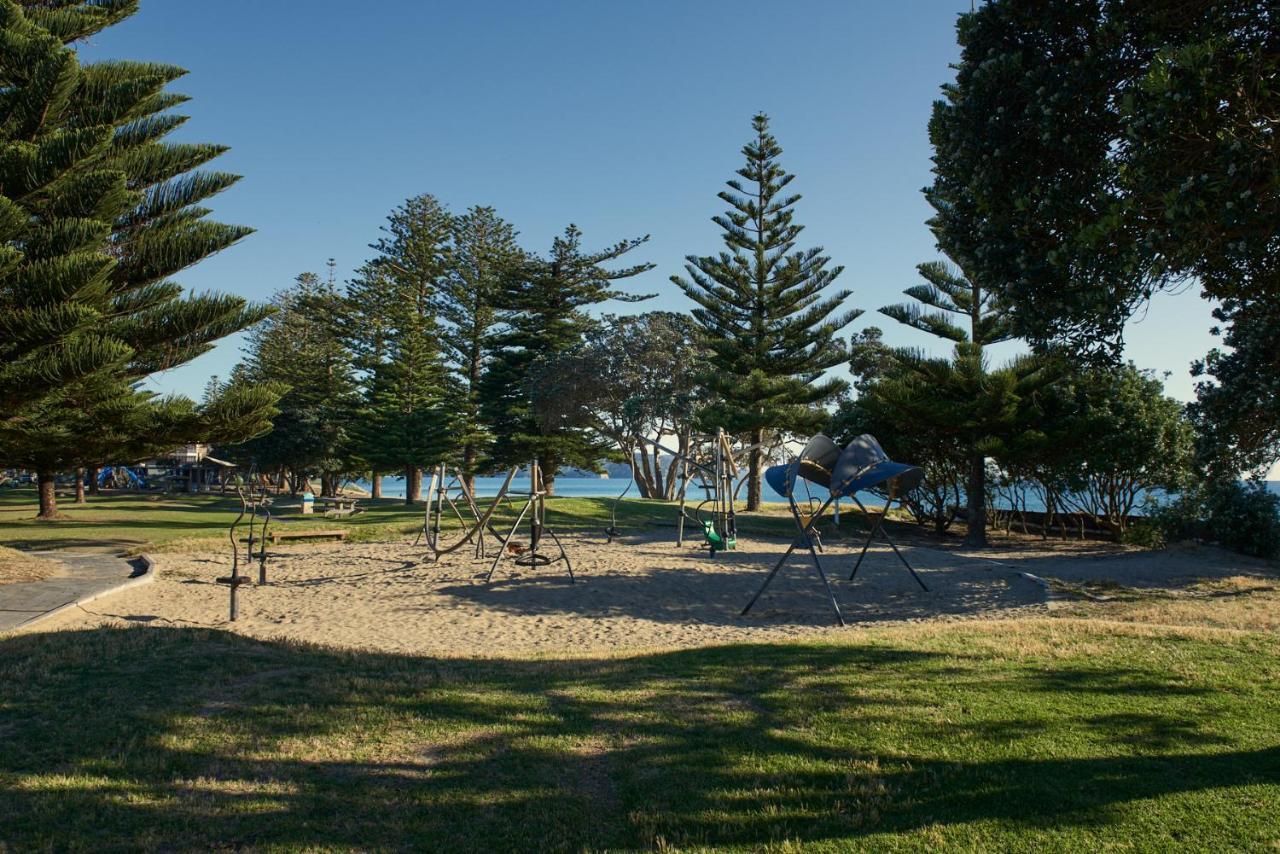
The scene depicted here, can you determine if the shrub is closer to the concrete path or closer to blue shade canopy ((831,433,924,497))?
blue shade canopy ((831,433,924,497))

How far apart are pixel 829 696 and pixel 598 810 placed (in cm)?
181

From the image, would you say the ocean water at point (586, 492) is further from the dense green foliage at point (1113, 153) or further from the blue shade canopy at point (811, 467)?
the dense green foliage at point (1113, 153)

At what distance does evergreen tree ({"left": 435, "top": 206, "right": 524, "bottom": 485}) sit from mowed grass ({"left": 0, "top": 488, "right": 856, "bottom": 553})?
6719 millimetres

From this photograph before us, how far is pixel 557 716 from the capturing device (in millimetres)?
3965

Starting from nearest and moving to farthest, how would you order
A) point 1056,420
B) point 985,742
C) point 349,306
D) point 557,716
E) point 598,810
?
point 598,810, point 985,742, point 557,716, point 1056,420, point 349,306

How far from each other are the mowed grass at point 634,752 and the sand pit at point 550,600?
199 centimetres

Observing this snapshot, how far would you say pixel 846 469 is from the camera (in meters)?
8.43

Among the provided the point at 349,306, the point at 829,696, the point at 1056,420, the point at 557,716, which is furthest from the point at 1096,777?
the point at 349,306

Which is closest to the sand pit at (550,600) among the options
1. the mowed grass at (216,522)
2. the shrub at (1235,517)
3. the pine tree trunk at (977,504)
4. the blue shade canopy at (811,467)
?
the blue shade canopy at (811,467)

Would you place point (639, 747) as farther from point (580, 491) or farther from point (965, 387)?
point (580, 491)

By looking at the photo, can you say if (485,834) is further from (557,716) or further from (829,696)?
(829,696)

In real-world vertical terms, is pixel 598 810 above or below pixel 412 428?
below

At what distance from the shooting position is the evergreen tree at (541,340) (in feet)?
95.9

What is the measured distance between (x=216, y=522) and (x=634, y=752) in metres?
17.1
